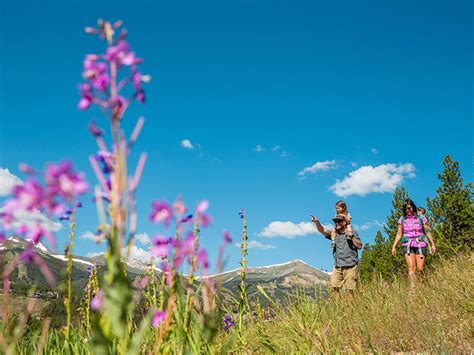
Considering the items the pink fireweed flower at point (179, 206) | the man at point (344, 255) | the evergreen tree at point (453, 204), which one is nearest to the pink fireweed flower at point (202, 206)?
the pink fireweed flower at point (179, 206)

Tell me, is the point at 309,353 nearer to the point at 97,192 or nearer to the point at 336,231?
the point at 97,192

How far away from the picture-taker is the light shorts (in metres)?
8.52

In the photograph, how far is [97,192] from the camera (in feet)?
3.25

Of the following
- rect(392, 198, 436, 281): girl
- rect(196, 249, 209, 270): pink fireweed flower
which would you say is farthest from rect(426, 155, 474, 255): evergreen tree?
rect(196, 249, 209, 270): pink fireweed flower

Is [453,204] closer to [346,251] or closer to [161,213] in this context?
[346,251]

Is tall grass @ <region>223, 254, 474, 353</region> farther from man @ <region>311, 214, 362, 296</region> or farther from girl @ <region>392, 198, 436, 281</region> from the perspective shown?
girl @ <region>392, 198, 436, 281</region>

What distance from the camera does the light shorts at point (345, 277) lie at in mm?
8523

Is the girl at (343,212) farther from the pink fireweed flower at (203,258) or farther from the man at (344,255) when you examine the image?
the pink fireweed flower at (203,258)

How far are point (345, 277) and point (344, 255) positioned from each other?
41 centimetres

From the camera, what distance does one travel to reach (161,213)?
1.18 meters

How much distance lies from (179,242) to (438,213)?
78.1 ft

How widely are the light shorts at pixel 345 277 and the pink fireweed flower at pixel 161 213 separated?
7.77m

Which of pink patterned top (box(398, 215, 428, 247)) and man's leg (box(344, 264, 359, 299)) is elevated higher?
pink patterned top (box(398, 215, 428, 247))

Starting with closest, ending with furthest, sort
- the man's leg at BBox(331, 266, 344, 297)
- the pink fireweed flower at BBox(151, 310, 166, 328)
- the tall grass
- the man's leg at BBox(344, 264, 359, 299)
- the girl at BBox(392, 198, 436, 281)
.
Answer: the pink fireweed flower at BBox(151, 310, 166, 328) < the tall grass < the man's leg at BBox(344, 264, 359, 299) < the man's leg at BBox(331, 266, 344, 297) < the girl at BBox(392, 198, 436, 281)
